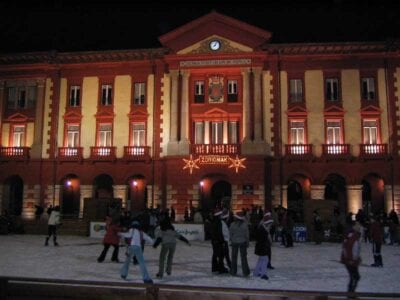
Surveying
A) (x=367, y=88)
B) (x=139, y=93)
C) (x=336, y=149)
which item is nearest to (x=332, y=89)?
(x=367, y=88)

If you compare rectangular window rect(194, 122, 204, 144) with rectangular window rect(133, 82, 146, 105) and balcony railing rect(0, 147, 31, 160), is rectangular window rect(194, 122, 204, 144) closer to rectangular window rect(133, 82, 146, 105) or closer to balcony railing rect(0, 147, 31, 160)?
rectangular window rect(133, 82, 146, 105)

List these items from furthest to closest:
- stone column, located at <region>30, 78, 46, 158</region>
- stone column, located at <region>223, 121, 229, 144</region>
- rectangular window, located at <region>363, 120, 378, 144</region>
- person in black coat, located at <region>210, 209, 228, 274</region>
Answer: stone column, located at <region>30, 78, 46, 158</region> < stone column, located at <region>223, 121, 229, 144</region> < rectangular window, located at <region>363, 120, 378, 144</region> < person in black coat, located at <region>210, 209, 228, 274</region>

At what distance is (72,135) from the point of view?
127 ft

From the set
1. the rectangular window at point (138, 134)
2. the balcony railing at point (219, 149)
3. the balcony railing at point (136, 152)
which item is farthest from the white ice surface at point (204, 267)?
the rectangular window at point (138, 134)

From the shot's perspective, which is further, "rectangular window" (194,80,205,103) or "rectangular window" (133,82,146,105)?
"rectangular window" (133,82,146,105)

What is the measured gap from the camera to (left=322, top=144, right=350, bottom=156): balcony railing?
115 feet

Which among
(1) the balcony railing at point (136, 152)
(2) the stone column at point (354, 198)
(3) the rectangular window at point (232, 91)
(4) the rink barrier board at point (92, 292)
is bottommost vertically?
(4) the rink barrier board at point (92, 292)

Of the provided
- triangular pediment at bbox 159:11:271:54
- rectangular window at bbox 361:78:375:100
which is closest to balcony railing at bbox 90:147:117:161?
triangular pediment at bbox 159:11:271:54

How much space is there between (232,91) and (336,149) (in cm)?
897

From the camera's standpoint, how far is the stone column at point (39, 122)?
126 feet

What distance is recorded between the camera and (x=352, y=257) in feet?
37.7

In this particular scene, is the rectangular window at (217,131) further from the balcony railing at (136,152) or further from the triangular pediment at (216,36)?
the triangular pediment at (216,36)

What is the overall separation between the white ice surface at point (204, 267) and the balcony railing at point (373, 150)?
38.7 ft

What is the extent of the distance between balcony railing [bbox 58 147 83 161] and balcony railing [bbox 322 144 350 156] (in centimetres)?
1894
